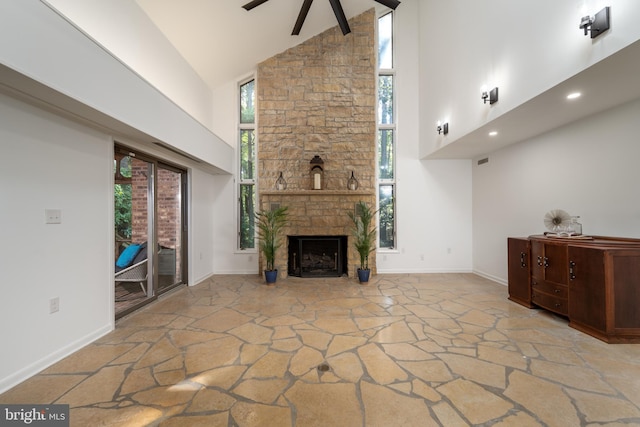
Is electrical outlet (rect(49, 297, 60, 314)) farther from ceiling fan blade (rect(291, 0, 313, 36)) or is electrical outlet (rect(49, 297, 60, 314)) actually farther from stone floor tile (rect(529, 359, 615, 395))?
ceiling fan blade (rect(291, 0, 313, 36))

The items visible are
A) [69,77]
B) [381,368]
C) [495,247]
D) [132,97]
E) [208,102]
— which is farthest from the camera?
[208,102]

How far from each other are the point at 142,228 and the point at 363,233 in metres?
3.56

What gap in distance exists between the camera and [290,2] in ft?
14.0

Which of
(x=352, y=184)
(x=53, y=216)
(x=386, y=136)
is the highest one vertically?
(x=386, y=136)

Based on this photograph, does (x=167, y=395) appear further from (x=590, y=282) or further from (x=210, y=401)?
(x=590, y=282)

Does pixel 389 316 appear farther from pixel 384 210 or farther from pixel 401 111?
pixel 401 111

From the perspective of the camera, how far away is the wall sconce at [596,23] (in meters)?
1.91

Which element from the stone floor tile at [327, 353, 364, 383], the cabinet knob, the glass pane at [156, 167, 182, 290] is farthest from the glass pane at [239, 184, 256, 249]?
the cabinet knob

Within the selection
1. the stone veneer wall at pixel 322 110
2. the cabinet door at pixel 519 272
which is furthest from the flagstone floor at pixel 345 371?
the stone veneer wall at pixel 322 110

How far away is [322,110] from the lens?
535 cm

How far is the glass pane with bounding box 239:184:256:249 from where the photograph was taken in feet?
17.9

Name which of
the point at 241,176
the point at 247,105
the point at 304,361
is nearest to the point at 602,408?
the point at 304,361

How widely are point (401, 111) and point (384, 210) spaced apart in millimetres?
2144

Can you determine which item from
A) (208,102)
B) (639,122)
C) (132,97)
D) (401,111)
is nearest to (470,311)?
(639,122)
